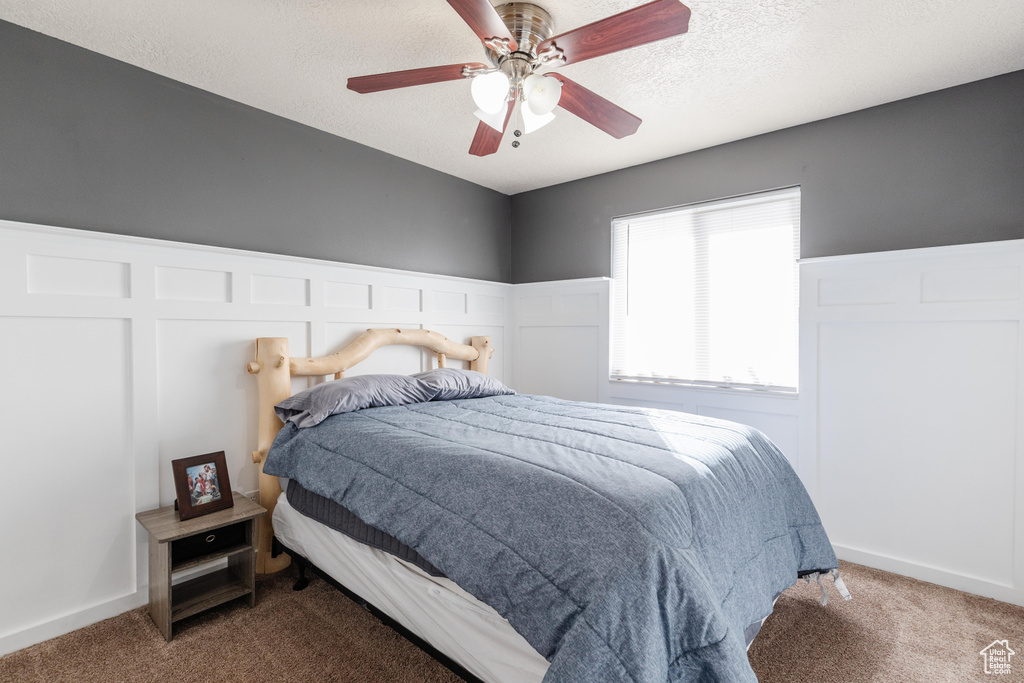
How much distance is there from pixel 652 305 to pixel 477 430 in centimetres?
206

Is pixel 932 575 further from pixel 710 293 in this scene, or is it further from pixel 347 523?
pixel 347 523

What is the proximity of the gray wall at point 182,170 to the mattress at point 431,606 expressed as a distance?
167 cm

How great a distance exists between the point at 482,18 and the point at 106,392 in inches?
88.8

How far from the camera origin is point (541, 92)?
182 centimetres

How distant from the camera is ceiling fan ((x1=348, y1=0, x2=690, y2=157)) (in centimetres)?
152

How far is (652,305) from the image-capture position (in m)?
3.71

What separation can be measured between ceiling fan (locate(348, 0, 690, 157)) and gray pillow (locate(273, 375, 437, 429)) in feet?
4.67

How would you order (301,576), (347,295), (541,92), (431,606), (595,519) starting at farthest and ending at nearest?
(347,295), (301,576), (541,92), (431,606), (595,519)

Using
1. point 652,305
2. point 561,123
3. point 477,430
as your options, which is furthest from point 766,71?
point 477,430

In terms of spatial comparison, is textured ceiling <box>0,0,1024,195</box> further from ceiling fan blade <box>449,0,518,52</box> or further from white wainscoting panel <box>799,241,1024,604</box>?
white wainscoting panel <box>799,241,1024,604</box>

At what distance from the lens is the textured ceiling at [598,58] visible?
196 centimetres

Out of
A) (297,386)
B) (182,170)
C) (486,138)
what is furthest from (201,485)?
(486,138)

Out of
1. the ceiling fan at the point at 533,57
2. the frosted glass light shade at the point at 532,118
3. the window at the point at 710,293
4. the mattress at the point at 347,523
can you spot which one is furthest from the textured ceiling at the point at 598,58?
the mattress at the point at 347,523

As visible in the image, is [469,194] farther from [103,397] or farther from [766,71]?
[103,397]
